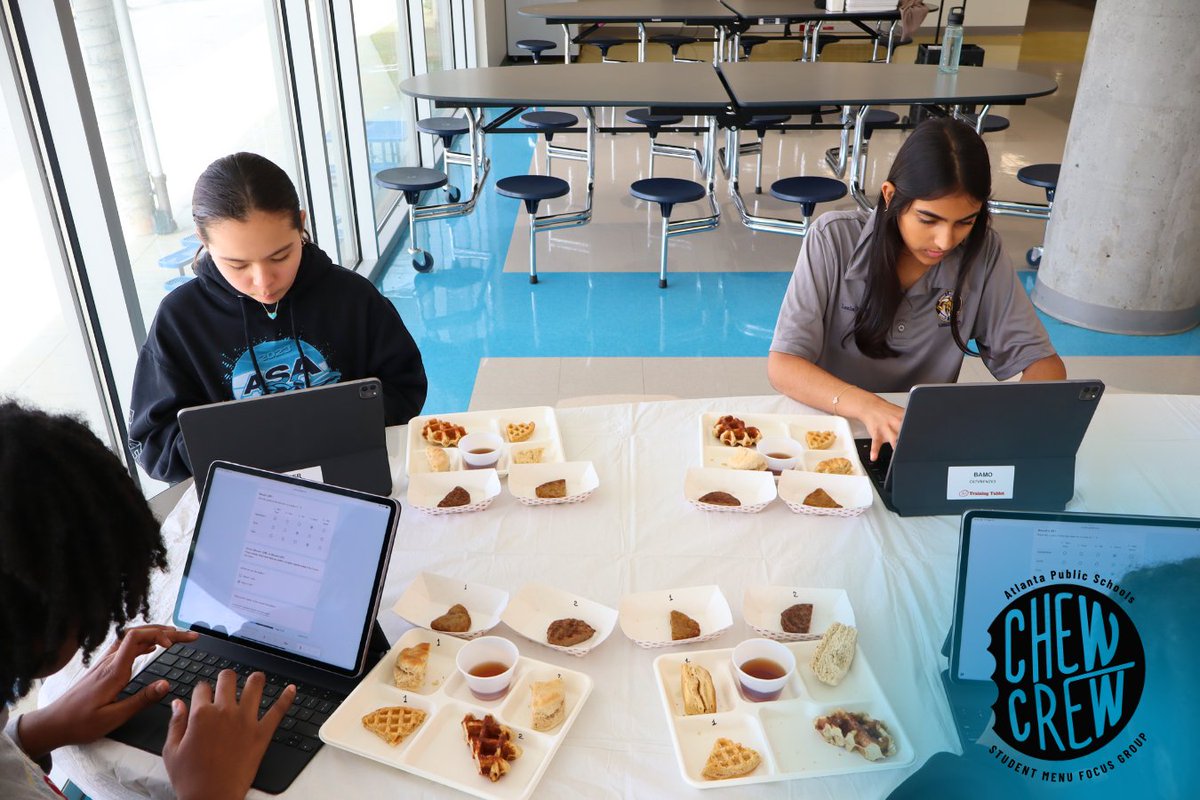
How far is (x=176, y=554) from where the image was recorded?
153 centimetres

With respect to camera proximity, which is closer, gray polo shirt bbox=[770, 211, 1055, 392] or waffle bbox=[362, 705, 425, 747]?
waffle bbox=[362, 705, 425, 747]

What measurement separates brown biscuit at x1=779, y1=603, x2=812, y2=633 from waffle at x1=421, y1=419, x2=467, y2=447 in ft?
2.53

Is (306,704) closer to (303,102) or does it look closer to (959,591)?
(959,591)

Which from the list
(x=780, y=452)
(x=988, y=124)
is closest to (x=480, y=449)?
(x=780, y=452)

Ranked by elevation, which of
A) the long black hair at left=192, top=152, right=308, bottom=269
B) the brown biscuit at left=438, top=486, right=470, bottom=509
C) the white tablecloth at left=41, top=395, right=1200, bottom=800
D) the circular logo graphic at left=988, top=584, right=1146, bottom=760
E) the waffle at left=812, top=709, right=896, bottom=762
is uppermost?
the long black hair at left=192, top=152, right=308, bottom=269

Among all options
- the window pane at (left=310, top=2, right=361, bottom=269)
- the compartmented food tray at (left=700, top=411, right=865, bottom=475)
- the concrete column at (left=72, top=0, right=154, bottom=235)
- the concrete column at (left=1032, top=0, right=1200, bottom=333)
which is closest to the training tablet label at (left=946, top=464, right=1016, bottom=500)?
the compartmented food tray at (left=700, top=411, right=865, bottom=475)

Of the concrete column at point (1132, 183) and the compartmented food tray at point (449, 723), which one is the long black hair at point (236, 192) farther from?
the concrete column at point (1132, 183)

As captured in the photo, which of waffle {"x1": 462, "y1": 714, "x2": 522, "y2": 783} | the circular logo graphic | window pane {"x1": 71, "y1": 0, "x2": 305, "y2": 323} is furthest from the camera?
window pane {"x1": 71, "y1": 0, "x2": 305, "y2": 323}

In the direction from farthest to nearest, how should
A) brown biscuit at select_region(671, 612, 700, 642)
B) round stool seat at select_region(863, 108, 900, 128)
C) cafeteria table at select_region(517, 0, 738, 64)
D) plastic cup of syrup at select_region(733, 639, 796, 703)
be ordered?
cafeteria table at select_region(517, 0, 738, 64)
round stool seat at select_region(863, 108, 900, 128)
brown biscuit at select_region(671, 612, 700, 642)
plastic cup of syrup at select_region(733, 639, 796, 703)

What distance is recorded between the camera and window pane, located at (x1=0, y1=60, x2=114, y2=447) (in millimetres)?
1921

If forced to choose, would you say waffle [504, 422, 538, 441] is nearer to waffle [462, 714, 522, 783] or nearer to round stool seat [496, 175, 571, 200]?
waffle [462, 714, 522, 783]

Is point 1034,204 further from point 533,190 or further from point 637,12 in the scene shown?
point 637,12

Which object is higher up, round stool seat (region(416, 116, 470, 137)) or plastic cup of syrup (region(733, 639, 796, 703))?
plastic cup of syrup (region(733, 639, 796, 703))

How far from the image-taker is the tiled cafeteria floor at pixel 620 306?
3.67 m
